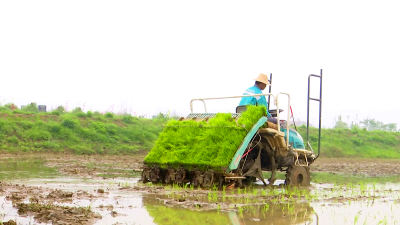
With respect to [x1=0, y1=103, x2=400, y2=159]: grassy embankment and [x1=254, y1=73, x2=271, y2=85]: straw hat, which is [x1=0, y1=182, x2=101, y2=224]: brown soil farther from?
[x1=0, y1=103, x2=400, y2=159]: grassy embankment

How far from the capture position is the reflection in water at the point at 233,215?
6777 mm

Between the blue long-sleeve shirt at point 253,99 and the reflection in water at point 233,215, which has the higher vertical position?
the blue long-sleeve shirt at point 253,99

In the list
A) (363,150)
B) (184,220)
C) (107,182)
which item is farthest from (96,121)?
(184,220)

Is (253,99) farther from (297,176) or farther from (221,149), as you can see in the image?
(297,176)

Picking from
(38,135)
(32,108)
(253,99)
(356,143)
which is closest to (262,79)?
(253,99)

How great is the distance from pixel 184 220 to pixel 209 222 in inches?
13.4

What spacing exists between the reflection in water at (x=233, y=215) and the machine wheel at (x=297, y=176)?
359 centimetres

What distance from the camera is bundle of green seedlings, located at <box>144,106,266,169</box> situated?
10.1 meters

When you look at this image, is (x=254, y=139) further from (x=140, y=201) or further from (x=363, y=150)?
(x=363, y=150)

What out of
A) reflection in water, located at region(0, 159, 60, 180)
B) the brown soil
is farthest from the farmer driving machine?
reflection in water, located at region(0, 159, 60, 180)

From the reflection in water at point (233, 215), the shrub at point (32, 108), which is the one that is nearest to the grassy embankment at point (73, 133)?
the shrub at point (32, 108)

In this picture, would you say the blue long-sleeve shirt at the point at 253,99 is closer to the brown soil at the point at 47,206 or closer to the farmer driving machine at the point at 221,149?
the farmer driving machine at the point at 221,149

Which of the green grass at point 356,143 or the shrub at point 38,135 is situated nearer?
the shrub at point 38,135

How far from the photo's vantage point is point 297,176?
12133 mm
